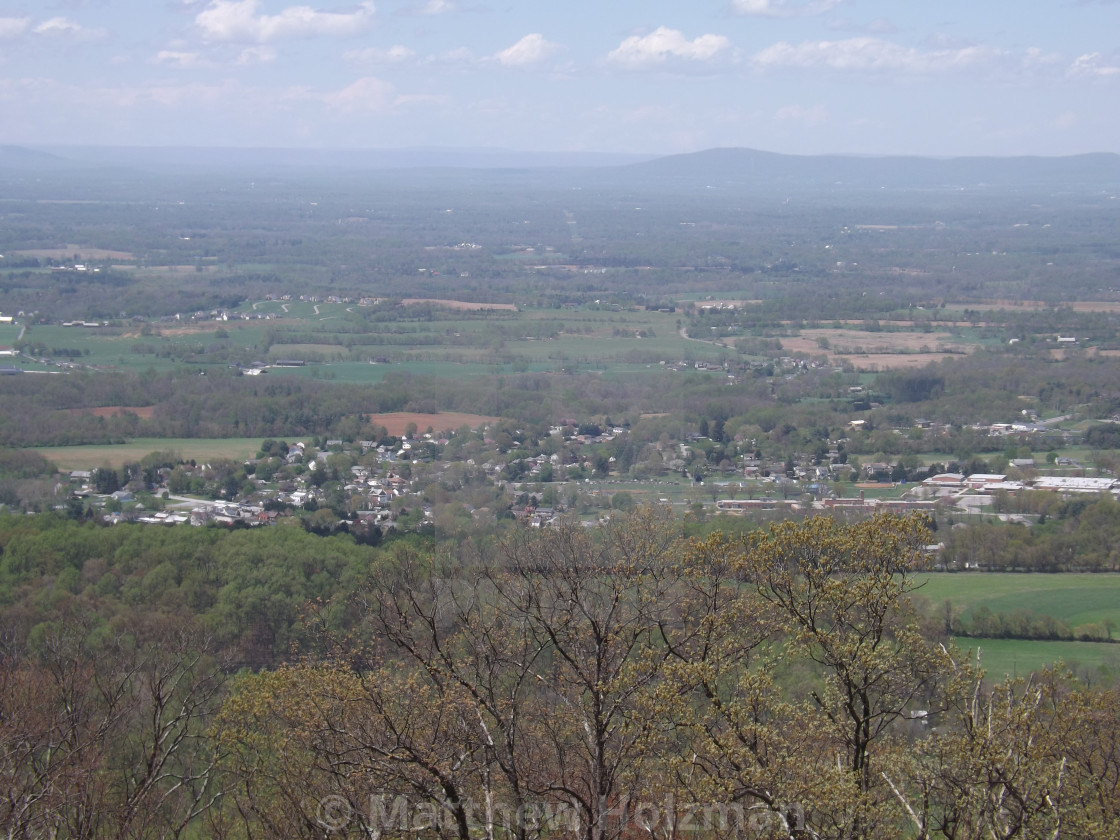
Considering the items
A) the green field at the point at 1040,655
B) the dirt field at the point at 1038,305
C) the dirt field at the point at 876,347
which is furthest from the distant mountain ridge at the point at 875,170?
the green field at the point at 1040,655

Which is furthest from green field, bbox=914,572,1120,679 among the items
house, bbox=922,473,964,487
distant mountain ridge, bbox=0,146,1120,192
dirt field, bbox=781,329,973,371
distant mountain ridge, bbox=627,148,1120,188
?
distant mountain ridge, bbox=627,148,1120,188

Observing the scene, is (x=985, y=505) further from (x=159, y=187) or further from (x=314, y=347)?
(x=159, y=187)

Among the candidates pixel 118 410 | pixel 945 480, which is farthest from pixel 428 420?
pixel 945 480

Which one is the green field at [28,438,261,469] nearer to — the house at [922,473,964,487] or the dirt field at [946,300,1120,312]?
the house at [922,473,964,487]

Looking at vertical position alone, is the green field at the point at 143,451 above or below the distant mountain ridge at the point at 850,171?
below

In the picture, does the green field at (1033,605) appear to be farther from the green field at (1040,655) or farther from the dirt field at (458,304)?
the dirt field at (458,304)

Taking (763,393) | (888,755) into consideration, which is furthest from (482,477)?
(888,755)
